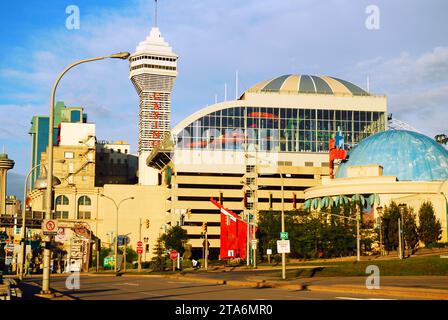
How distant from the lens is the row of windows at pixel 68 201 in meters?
156

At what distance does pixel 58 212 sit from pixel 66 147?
23.7m

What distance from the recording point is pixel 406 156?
11600 cm

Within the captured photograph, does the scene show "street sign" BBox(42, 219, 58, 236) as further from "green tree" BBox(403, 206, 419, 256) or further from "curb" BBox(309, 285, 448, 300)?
"green tree" BBox(403, 206, 419, 256)

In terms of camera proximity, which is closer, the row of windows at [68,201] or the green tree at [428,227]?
the green tree at [428,227]

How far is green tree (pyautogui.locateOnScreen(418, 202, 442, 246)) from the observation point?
95875 mm

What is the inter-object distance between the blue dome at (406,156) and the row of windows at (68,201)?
223 feet

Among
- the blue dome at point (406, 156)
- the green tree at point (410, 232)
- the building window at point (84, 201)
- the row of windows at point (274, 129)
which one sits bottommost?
the green tree at point (410, 232)

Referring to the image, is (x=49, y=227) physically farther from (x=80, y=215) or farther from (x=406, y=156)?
(x=80, y=215)

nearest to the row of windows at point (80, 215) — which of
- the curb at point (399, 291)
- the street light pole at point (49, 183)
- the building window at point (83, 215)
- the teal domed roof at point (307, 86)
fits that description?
the building window at point (83, 215)

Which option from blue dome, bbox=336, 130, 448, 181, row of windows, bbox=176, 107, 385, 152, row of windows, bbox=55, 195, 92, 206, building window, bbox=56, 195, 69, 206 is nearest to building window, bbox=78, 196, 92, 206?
row of windows, bbox=55, 195, 92, 206

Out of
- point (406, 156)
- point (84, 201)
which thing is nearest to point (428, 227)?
point (406, 156)

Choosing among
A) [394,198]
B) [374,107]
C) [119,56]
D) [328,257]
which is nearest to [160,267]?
[328,257]

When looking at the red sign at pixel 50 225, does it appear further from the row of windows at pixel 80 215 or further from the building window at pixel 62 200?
the building window at pixel 62 200

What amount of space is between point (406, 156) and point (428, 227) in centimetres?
2274
